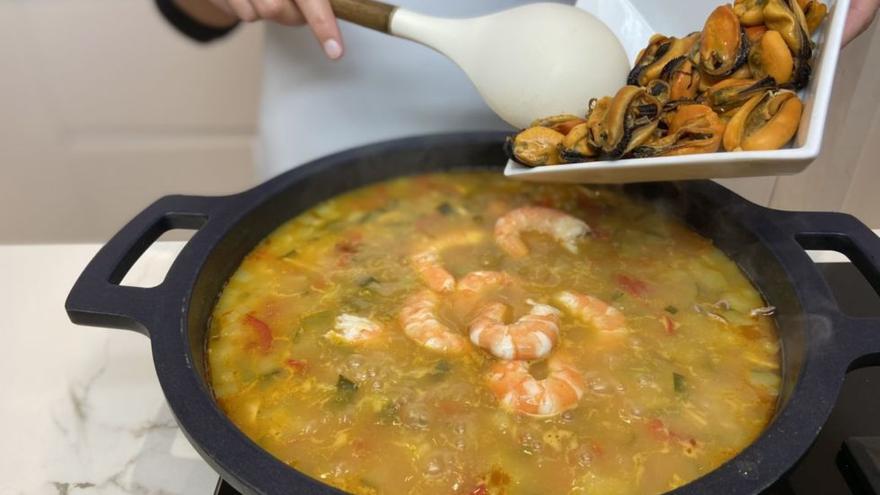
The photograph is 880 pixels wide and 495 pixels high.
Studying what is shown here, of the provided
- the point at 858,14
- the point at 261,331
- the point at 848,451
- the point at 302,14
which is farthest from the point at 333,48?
the point at 848,451

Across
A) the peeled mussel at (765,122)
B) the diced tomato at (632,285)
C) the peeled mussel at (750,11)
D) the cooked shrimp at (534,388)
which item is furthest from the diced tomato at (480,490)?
the peeled mussel at (750,11)

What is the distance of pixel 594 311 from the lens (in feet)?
3.75

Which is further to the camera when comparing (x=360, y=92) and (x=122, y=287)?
(x=360, y=92)

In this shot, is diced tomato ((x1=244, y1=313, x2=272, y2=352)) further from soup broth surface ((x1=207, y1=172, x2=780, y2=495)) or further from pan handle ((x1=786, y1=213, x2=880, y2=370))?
pan handle ((x1=786, y1=213, x2=880, y2=370))

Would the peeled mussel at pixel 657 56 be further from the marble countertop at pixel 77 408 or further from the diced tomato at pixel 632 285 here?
the marble countertop at pixel 77 408

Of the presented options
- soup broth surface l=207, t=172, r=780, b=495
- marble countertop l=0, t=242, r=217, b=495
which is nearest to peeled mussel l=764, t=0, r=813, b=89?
soup broth surface l=207, t=172, r=780, b=495

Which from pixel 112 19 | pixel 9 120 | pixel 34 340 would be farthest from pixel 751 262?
pixel 9 120

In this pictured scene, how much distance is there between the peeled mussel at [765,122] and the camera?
0.96m

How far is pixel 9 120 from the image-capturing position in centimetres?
296

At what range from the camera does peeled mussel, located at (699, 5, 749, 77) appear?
1107 mm

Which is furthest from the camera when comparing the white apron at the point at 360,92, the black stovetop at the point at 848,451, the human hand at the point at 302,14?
the white apron at the point at 360,92

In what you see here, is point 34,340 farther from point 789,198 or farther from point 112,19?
point 112,19

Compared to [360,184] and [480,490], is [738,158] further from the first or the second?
[360,184]

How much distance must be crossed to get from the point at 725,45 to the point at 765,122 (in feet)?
0.59
